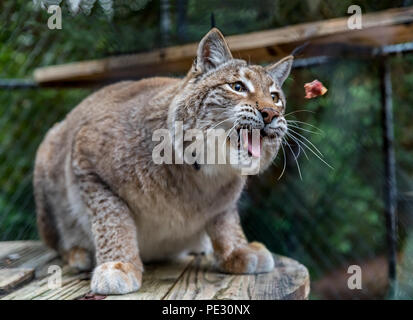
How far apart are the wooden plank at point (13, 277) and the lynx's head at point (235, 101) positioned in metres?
0.86

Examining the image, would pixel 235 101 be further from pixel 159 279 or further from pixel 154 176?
pixel 159 279

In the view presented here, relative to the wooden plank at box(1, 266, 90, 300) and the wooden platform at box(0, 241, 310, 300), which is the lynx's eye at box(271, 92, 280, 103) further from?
the wooden plank at box(1, 266, 90, 300)

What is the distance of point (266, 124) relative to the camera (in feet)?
5.40

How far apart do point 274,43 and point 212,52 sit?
0.76m

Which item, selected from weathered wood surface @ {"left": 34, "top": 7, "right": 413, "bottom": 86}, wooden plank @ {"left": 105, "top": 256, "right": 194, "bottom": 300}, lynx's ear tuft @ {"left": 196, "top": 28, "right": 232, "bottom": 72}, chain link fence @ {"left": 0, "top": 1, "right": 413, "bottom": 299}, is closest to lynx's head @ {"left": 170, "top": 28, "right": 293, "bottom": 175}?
lynx's ear tuft @ {"left": 196, "top": 28, "right": 232, "bottom": 72}

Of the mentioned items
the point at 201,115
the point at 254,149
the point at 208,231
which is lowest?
the point at 208,231

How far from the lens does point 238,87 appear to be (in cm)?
179

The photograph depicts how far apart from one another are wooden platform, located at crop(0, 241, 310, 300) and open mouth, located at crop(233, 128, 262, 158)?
21.0 inches

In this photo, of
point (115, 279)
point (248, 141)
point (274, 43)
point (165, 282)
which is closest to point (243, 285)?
point (165, 282)
